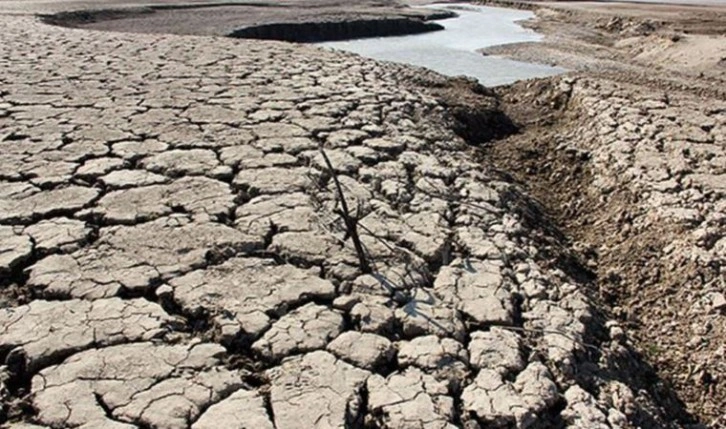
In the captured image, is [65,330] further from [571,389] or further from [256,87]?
[256,87]

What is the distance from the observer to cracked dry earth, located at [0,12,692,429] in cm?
208

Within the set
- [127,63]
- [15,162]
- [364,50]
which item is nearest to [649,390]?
[15,162]

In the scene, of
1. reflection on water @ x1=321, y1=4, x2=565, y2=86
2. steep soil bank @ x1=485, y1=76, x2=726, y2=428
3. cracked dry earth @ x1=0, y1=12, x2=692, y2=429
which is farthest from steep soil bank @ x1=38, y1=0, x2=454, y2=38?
cracked dry earth @ x1=0, y1=12, x2=692, y2=429

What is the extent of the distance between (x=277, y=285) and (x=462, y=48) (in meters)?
10.7

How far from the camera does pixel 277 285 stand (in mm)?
2645

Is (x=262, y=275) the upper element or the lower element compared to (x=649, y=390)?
upper

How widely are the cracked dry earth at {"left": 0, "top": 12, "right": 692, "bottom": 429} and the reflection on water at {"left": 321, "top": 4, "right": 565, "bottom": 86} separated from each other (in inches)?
204

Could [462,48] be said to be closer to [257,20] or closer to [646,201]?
[257,20]

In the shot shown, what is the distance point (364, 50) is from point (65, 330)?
1021 cm

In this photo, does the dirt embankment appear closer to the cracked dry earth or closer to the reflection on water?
the cracked dry earth

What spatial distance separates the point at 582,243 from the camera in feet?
12.7

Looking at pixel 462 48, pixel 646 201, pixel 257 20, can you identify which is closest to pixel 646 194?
pixel 646 201

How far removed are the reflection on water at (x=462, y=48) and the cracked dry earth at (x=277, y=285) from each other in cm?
518

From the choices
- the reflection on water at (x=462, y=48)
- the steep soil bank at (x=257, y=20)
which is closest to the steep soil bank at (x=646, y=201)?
the reflection on water at (x=462, y=48)
